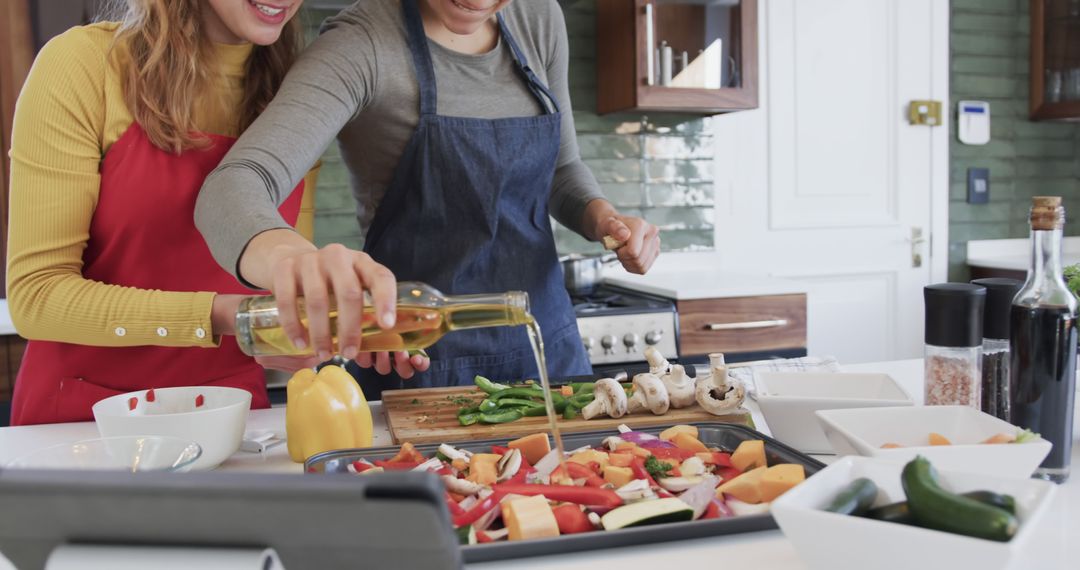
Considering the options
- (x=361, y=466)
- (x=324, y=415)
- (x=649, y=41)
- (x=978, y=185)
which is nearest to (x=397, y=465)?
(x=361, y=466)

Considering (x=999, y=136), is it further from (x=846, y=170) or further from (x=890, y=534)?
(x=890, y=534)

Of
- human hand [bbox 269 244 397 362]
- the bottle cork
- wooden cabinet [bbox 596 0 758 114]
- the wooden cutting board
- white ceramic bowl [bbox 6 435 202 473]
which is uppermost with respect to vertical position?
wooden cabinet [bbox 596 0 758 114]

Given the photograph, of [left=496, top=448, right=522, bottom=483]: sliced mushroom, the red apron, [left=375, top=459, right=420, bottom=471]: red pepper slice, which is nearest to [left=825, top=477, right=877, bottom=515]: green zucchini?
[left=496, top=448, right=522, bottom=483]: sliced mushroom

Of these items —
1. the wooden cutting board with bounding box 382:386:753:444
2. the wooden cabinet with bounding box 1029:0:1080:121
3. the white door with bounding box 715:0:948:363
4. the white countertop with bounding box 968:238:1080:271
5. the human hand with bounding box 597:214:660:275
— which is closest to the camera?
the wooden cutting board with bounding box 382:386:753:444

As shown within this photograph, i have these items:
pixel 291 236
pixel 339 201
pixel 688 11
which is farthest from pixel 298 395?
pixel 688 11

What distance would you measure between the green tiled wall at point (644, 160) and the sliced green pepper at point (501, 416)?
200 cm

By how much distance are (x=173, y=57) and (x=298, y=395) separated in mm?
630

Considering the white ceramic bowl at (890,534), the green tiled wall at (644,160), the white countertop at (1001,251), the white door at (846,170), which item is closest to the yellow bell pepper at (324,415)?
the white ceramic bowl at (890,534)

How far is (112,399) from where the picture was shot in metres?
1.22

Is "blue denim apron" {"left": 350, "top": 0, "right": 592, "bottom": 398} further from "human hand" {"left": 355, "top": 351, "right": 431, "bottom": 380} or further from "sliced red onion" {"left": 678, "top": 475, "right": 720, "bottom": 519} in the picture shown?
"sliced red onion" {"left": 678, "top": 475, "right": 720, "bottom": 519}

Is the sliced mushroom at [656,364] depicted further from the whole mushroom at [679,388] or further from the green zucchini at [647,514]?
the green zucchini at [647,514]

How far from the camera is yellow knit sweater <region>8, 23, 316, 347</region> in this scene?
1354 mm

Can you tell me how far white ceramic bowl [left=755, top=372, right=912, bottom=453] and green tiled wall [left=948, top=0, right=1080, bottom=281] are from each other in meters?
2.84

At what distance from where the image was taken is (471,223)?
1.78 metres
